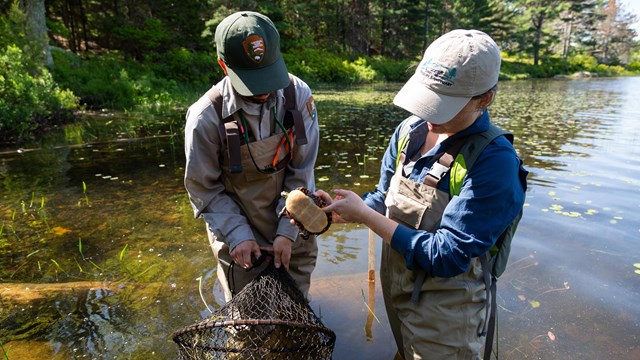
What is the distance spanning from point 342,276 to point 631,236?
3414mm

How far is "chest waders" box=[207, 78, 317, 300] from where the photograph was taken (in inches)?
82.2

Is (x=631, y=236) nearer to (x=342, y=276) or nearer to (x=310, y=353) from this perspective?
(x=342, y=276)

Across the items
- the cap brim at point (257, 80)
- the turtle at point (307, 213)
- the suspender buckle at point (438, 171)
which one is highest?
the cap brim at point (257, 80)

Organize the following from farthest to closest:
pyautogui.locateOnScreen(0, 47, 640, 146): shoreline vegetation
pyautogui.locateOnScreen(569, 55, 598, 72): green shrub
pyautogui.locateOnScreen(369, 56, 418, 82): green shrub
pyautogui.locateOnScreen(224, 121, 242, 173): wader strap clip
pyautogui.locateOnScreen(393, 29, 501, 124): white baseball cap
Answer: pyautogui.locateOnScreen(569, 55, 598, 72): green shrub → pyautogui.locateOnScreen(369, 56, 418, 82): green shrub → pyautogui.locateOnScreen(0, 47, 640, 146): shoreline vegetation → pyautogui.locateOnScreen(224, 121, 242, 173): wader strap clip → pyautogui.locateOnScreen(393, 29, 501, 124): white baseball cap

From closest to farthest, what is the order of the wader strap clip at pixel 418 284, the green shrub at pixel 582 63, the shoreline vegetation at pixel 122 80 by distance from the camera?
the wader strap clip at pixel 418 284
the shoreline vegetation at pixel 122 80
the green shrub at pixel 582 63

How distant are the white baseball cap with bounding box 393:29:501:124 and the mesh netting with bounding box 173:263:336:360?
0.98 metres

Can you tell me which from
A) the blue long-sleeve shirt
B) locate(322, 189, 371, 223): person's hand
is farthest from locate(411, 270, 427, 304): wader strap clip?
locate(322, 189, 371, 223): person's hand

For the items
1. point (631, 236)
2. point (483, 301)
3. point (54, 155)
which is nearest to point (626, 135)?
point (631, 236)

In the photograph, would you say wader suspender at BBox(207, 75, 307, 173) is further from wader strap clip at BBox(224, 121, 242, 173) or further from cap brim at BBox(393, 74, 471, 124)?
cap brim at BBox(393, 74, 471, 124)

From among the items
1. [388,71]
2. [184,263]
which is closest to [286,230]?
[184,263]

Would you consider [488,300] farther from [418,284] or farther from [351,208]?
[351,208]

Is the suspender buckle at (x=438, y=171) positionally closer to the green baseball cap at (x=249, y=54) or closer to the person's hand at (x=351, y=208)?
the person's hand at (x=351, y=208)

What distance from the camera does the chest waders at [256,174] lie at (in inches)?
Result: 82.2

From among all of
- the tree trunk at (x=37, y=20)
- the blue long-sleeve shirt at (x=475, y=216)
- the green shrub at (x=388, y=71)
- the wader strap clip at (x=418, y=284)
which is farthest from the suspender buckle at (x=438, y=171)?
→ the green shrub at (x=388, y=71)
